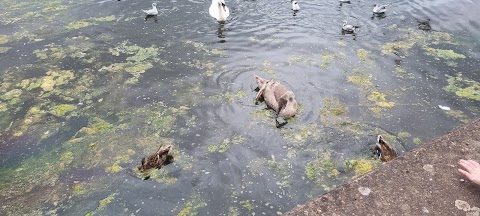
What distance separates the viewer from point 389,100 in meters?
7.18

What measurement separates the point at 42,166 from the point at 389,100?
232 inches

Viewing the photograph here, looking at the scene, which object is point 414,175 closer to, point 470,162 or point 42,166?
point 470,162

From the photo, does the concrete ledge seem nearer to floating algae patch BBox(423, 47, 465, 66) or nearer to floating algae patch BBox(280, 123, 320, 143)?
floating algae patch BBox(280, 123, 320, 143)

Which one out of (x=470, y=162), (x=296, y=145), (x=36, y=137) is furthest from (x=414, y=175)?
(x=36, y=137)

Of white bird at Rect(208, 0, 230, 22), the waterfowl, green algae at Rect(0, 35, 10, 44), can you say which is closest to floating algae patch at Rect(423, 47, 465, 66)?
the waterfowl

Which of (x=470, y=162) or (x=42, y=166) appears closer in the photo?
(x=470, y=162)

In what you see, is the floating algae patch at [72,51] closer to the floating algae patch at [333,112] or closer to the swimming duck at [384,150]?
the floating algae patch at [333,112]

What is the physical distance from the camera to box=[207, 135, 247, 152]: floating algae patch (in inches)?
238

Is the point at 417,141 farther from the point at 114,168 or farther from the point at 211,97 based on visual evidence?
the point at 114,168

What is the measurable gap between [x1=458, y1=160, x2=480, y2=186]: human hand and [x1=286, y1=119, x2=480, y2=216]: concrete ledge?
0.38 feet

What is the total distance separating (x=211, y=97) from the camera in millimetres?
7332

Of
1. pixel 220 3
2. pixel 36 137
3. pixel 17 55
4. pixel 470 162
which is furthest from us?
pixel 220 3

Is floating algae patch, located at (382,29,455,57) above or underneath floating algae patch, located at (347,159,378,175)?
above

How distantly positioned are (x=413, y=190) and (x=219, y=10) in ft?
23.8
